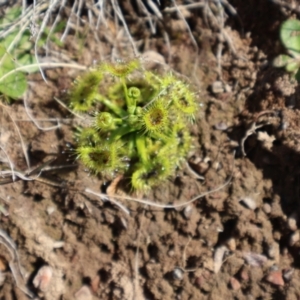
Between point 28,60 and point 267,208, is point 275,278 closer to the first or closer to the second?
point 267,208

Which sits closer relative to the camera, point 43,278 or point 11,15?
point 43,278

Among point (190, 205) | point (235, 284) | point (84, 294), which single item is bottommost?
point (84, 294)

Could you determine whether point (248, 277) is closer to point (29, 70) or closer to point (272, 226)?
point (272, 226)

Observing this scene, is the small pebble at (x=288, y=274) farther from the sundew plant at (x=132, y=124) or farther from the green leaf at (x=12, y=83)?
the green leaf at (x=12, y=83)

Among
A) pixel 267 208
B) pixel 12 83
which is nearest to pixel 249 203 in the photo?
pixel 267 208

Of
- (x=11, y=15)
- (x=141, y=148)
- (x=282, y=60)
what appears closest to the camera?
(x=141, y=148)

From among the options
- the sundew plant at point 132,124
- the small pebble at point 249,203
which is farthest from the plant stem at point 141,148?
the small pebble at point 249,203
